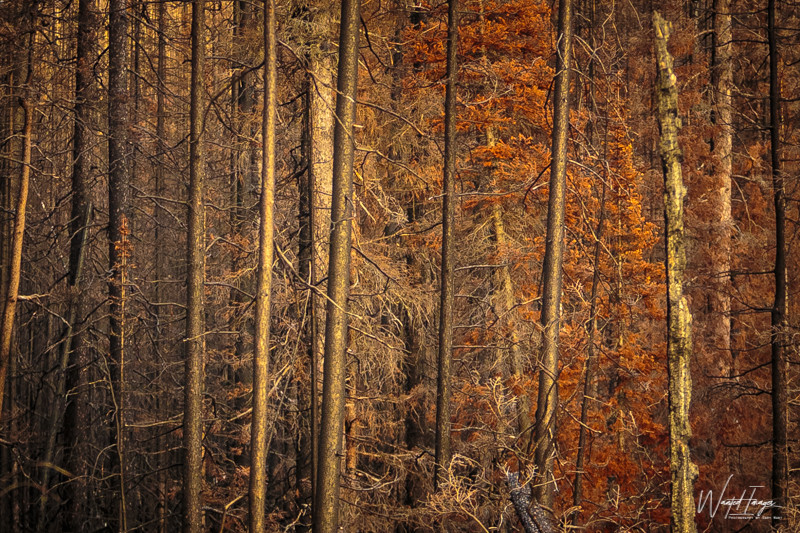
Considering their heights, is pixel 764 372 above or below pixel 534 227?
below

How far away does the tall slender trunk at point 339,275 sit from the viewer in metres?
9.80

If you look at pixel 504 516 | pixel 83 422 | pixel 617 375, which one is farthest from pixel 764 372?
pixel 83 422

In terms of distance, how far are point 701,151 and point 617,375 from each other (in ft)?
25.7

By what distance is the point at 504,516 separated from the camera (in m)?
9.85

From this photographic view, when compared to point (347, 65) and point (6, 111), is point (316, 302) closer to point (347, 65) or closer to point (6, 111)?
point (347, 65)

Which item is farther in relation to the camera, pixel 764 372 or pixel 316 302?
pixel 764 372

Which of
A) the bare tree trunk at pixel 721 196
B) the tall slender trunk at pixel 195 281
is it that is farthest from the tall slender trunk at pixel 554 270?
the bare tree trunk at pixel 721 196

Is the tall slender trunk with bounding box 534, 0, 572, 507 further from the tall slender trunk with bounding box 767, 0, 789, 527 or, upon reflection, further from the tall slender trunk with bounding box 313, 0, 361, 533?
the tall slender trunk with bounding box 767, 0, 789, 527

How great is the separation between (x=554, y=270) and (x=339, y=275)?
3.62 m

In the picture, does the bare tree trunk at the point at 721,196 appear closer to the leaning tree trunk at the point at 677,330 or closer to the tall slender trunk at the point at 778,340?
the tall slender trunk at the point at 778,340

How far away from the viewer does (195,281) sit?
1014 cm

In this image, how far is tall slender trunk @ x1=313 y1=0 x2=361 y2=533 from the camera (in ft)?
32.1

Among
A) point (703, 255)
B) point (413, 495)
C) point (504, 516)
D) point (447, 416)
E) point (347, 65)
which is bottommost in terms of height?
point (413, 495)

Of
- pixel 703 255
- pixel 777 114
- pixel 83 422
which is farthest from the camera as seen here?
pixel 703 255
